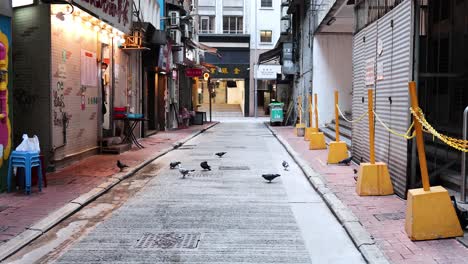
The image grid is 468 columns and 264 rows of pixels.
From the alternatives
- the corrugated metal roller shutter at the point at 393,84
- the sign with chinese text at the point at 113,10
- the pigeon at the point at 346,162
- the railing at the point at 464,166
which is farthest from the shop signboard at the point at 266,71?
the railing at the point at 464,166

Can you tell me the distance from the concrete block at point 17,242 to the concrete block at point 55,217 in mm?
184

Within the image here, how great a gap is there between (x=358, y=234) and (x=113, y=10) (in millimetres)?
10144

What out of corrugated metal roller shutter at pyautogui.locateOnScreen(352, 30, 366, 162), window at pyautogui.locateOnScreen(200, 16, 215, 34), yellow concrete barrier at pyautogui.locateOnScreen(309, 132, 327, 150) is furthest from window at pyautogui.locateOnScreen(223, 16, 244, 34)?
corrugated metal roller shutter at pyautogui.locateOnScreen(352, 30, 366, 162)

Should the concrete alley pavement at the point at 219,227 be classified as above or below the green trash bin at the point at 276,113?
below

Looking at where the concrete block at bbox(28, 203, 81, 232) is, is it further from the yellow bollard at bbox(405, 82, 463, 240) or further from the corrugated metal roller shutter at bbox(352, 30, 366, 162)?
the corrugated metal roller shutter at bbox(352, 30, 366, 162)

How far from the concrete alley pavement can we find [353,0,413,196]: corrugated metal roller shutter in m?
A: 1.57

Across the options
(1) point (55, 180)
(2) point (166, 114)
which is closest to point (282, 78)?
(2) point (166, 114)

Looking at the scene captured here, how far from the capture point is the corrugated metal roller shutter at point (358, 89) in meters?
12.1

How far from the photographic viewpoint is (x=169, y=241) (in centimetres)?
634

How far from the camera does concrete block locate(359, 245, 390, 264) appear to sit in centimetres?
543

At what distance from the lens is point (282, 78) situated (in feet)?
131

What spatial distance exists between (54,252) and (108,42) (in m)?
11.3

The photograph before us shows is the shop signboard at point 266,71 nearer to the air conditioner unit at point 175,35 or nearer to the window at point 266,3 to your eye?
the window at point 266,3

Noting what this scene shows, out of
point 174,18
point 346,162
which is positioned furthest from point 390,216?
point 174,18
